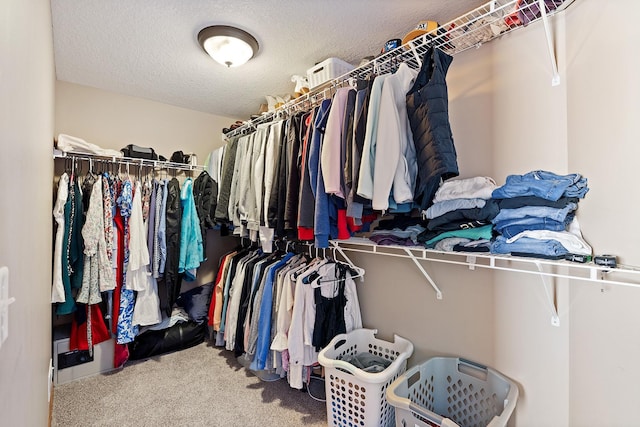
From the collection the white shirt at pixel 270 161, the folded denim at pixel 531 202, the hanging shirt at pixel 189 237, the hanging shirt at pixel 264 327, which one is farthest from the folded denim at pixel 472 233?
→ the hanging shirt at pixel 189 237

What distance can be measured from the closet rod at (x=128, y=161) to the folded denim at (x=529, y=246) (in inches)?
104

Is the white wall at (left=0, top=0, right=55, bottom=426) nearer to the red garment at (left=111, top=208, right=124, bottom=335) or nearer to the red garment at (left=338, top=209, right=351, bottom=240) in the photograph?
the red garment at (left=338, top=209, right=351, bottom=240)

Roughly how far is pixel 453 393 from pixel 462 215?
950mm

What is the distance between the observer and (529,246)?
1072 mm

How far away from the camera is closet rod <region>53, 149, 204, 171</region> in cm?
220

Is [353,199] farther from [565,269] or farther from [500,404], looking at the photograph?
[500,404]

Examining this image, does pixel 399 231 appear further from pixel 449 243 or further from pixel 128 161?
pixel 128 161

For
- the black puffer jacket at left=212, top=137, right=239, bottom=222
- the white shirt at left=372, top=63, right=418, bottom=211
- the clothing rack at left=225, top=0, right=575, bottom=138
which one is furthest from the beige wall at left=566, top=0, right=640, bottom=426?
the black puffer jacket at left=212, top=137, right=239, bottom=222

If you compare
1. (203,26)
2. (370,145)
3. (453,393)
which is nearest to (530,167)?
(370,145)

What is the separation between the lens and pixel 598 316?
1.05 metres

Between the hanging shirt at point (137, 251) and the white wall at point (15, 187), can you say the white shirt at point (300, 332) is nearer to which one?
the white wall at point (15, 187)

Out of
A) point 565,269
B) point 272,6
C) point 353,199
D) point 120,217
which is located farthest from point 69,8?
point 565,269

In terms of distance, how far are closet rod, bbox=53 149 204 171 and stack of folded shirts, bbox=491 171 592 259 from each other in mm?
2639

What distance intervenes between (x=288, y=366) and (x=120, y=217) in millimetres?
1758
